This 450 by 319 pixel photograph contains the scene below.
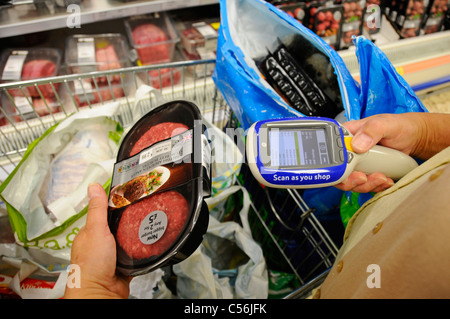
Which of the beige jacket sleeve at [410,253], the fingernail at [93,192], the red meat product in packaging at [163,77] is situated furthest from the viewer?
the red meat product in packaging at [163,77]

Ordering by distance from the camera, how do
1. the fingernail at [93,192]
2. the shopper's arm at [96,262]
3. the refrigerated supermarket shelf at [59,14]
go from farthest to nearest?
the refrigerated supermarket shelf at [59,14] < the fingernail at [93,192] < the shopper's arm at [96,262]

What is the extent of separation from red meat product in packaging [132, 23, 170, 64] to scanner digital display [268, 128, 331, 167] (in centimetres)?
127

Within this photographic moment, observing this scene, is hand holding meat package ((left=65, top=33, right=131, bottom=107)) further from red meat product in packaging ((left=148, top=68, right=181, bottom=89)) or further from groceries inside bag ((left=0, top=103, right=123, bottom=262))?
groceries inside bag ((left=0, top=103, right=123, bottom=262))

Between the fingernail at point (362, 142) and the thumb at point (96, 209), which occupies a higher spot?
the fingernail at point (362, 142)

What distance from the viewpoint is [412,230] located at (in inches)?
16.9

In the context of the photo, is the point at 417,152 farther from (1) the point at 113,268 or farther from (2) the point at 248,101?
(1) the point at 113,268

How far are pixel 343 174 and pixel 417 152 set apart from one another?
267 mm

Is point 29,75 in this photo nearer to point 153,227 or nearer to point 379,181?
point 153,227

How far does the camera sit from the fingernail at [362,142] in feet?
2.44

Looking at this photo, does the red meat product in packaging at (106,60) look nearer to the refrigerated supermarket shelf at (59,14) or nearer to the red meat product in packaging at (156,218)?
the refrigerated supermarket shelf at (59,14)

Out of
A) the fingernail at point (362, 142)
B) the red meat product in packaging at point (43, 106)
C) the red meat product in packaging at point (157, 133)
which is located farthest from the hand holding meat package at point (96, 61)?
the fingernail at point (362, 142)

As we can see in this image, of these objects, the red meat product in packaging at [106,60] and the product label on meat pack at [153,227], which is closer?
the product label on meat pack at [153,227]

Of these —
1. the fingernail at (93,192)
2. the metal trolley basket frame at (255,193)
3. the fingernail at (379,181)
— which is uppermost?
the fingernail at (379,181)
